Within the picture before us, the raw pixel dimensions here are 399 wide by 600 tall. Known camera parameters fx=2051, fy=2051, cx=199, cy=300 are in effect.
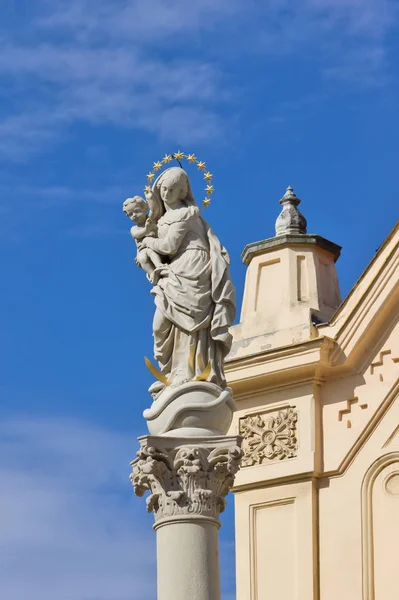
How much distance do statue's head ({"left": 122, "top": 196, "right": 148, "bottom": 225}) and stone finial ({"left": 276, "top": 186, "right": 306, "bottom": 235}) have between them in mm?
4603

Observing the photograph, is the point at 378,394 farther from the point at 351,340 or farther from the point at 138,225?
the point at 138,225

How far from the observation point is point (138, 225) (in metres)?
16.9

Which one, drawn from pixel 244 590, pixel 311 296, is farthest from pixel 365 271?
pixel 244 590

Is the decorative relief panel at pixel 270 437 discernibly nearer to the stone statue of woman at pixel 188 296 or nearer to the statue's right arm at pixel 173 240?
the stone statue of woman at pixel 188 296

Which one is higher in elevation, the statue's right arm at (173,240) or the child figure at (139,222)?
the child figure at (139,222)

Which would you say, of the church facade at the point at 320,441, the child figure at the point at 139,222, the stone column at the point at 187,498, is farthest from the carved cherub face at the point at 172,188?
the church facade at the point at 320,441

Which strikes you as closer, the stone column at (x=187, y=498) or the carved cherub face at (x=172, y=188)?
the stone column at (x=187, y=498)

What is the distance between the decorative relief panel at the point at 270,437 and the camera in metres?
20.4

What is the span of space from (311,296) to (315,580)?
2936 millimetres

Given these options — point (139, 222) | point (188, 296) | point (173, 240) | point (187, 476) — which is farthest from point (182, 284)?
point (187, 476)

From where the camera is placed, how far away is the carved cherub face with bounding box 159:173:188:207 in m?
16.8

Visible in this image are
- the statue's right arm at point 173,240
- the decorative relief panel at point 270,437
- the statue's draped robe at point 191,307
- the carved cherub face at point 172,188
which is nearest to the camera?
the statue's draped robe at point 191,307

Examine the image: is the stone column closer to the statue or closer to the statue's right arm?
the statue

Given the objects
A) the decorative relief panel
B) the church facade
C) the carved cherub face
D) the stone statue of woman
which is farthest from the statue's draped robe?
the decorative relief panel
